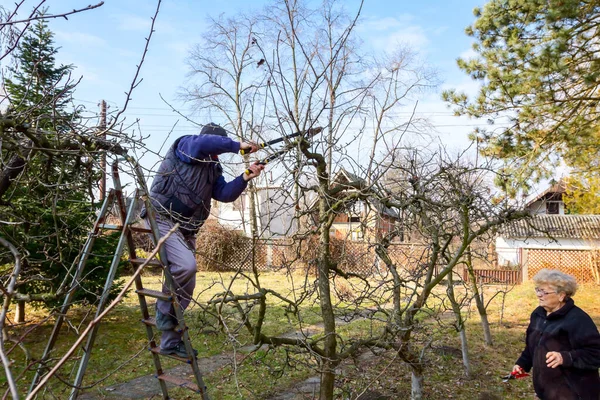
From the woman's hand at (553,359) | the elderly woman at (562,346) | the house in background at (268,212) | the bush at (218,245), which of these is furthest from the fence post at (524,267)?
the woman's hand at (553,359)

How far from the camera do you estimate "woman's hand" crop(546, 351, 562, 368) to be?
115 inches

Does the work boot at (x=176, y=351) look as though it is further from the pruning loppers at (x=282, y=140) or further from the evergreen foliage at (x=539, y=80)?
the evergreen foliage at (x=539, y=80)

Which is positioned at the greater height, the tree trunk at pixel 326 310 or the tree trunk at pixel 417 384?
the tree trunk at pixel 326 310

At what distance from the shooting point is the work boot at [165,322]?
3.24m

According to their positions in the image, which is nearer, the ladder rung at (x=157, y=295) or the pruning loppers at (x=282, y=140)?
the ladder rung at (x=157, y=295)

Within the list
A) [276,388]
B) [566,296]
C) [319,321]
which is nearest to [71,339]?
[276,388]

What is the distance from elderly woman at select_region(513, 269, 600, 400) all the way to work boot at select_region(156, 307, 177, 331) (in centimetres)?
253

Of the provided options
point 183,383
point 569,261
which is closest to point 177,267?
point 183,383

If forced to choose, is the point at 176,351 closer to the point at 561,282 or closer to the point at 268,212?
the point at 268,212

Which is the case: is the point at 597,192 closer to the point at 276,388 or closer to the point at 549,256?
the point at 549,256

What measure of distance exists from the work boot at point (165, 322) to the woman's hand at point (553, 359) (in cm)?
251

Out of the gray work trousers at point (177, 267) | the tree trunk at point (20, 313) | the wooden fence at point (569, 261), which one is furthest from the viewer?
the wooden fence at point (569, 261)

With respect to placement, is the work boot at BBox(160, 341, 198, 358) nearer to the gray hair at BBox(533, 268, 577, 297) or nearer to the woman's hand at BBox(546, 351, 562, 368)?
the woman's hand at BBox(546, 351, 562, 368)

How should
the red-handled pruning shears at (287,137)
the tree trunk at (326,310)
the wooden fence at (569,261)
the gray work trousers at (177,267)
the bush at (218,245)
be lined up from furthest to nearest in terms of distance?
1. the bush at (218,245)
2. the wooden fence at (569,261)
3. the tree trunk at (326,310)
4. the gray work trousers at (177,267)
5. the red-handled pruning shears at (287,137)
